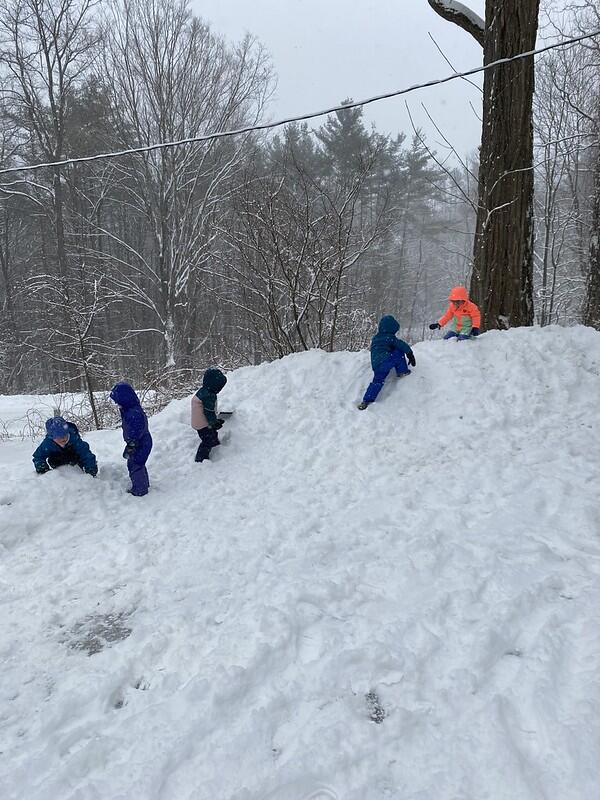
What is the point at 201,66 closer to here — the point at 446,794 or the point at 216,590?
the point at 216,590

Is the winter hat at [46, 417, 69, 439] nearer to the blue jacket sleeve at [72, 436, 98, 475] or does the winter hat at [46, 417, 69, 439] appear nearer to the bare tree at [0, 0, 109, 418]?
the blue jacket sleeve at [72, 436, 98, 475]

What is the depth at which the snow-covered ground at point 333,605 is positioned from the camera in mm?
2012

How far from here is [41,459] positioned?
15.0ft

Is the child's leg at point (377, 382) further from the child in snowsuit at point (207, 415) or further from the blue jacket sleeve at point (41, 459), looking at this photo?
the blue jacket sleeve at point (41, 459)

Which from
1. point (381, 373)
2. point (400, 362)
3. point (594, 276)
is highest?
point (594, 276)

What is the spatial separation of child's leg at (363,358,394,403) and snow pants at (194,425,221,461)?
6.26 ft

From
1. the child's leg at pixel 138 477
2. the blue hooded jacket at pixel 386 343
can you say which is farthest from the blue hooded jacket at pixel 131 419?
the blue hooded jacket at pixel 386 343

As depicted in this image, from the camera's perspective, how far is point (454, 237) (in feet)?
142

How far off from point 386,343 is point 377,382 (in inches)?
20.2

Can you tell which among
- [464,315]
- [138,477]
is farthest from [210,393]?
[464,315]

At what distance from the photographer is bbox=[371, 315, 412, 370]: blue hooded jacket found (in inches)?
225

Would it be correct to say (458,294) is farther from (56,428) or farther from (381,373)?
(56,428)

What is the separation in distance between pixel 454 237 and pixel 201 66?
34.5 metres

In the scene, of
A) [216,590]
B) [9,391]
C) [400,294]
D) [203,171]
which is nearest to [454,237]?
[400,294]
